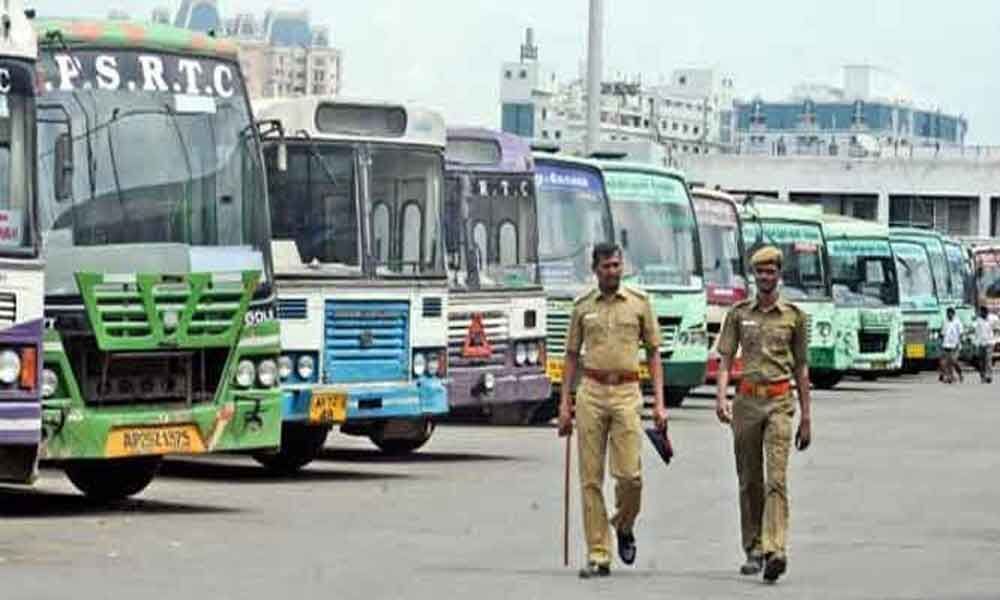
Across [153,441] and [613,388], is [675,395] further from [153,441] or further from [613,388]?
[613,388]

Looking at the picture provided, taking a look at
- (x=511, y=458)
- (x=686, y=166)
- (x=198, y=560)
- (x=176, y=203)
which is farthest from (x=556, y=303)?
(x=686, y=166)

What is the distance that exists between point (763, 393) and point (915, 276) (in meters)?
37.7

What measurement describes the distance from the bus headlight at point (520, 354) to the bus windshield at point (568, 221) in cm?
332

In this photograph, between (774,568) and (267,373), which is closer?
(774,568)

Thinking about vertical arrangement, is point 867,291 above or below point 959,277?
above

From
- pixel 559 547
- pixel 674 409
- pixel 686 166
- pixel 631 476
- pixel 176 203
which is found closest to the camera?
pixel 631 476

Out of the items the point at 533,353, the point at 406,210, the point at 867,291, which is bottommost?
the point at 867,291

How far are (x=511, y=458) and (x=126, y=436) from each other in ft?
25.7

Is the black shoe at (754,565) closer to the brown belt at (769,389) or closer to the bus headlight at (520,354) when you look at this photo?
the brown belt at (769,389)

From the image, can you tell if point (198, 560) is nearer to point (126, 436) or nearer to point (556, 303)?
point (126, 436)

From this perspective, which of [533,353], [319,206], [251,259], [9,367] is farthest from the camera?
[533,353]

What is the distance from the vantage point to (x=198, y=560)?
14.8 m

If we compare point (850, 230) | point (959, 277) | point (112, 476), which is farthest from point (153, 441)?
point (959, 277)

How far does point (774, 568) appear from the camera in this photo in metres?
14.1
